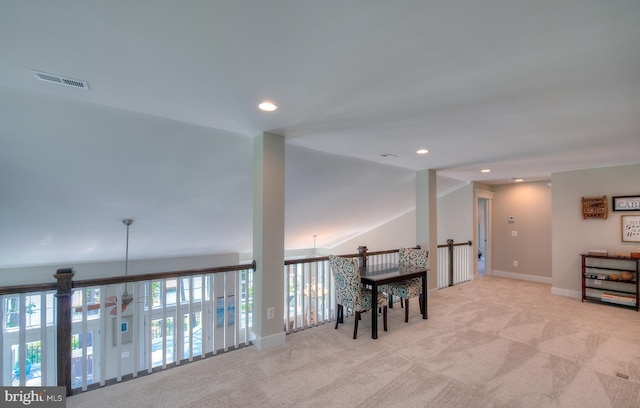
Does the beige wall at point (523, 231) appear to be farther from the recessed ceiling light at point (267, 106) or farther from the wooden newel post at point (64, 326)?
the wooden newel post at point (64, 326)

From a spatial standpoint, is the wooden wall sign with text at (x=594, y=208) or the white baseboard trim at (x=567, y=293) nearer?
the wooden wall sign with text at (x=594, y=208)

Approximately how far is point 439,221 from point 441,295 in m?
2.69

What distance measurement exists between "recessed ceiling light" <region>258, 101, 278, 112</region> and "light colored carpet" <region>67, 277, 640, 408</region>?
7.75ft

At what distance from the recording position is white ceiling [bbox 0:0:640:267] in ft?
4.63

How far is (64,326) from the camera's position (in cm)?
221

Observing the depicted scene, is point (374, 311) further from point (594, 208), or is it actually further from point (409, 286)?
point (594, 208)

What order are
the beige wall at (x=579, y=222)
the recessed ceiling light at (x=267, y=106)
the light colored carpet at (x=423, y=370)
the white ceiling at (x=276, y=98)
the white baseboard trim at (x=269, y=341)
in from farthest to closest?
the beige wall at (x=579, y=222) → the white baseboard trim at (x=269, y=341) → the recessed ceiling light at (x=267, y=106) → the light colored carpet at (x=423, y=370) → the white ceiling at (x=276, y=98)

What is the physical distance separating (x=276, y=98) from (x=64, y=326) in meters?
2.46

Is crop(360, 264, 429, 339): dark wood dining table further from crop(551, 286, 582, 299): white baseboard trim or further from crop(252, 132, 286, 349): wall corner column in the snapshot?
crop(551, 286, 582, 299): white baseboard trim

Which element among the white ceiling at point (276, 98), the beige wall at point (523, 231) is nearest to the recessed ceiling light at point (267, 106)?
the white ceiling at point (276, 98)

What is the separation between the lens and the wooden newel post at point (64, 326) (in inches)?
85.7

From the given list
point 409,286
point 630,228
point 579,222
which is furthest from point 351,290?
point 630,228

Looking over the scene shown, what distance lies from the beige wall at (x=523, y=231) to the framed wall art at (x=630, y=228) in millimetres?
1462

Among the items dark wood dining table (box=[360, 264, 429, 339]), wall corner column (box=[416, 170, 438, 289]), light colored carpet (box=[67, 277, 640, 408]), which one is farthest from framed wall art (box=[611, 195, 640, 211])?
dark wood dining table (box=[360, 264, 429, 339])
